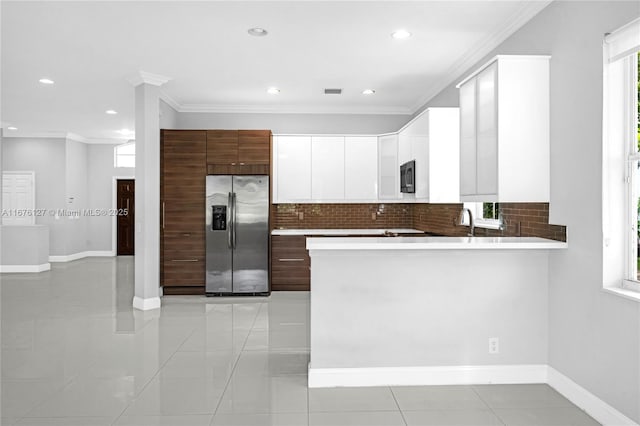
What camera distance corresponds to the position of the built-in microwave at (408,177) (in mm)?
5242

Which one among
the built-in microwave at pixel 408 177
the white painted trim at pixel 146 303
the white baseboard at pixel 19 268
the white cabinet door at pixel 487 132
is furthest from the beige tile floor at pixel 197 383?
the white baseboard at pixel 19 268

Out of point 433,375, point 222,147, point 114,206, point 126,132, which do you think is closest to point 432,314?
point 433,375

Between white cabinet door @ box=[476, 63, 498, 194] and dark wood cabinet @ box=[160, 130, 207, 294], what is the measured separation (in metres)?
4.13

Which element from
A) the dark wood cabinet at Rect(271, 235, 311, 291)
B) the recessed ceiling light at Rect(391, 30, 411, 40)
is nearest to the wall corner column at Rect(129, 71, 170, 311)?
the dark wood cabinet at Rect(271, 235, 311, 291)

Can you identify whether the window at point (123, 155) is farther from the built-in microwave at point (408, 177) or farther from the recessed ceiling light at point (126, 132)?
the built-in microwave at point (408, 177)

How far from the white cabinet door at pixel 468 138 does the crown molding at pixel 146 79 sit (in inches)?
143

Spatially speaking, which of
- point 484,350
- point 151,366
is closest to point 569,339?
point 484,350

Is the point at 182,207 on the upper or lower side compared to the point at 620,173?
lower

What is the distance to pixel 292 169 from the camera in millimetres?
6938

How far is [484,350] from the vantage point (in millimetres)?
3264

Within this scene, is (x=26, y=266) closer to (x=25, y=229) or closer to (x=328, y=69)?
(x=25, y=229)

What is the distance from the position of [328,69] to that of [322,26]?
123cm

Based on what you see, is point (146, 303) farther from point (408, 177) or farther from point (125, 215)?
point (125, 215)

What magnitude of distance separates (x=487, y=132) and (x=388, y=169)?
3350 millimetres
